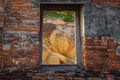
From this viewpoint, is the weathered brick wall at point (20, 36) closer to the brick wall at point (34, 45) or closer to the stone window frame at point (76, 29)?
the brick wall at point (34, 45)

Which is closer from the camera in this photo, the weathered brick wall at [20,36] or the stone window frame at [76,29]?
the weathered brick wall at [20,36]

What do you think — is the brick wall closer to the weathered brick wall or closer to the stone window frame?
the weathered brick wall

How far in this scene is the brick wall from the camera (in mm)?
5469

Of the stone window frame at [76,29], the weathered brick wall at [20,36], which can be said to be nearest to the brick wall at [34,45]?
the weathered brick wall at [20,36]

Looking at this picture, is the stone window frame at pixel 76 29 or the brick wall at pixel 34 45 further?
the stone window frame at pixel 76 29

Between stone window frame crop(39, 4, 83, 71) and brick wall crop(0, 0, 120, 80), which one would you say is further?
stone window frame crop(39, 4, 83, 71)

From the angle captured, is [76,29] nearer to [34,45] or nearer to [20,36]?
[34,45]

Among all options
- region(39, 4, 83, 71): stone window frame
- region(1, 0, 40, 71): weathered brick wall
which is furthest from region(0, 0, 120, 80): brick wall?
region(39, 4, 83, 71): stone window frame

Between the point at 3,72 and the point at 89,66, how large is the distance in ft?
5.86

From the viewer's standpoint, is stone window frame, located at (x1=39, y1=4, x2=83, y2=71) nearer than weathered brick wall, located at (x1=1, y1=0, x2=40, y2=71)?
No

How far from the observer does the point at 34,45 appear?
18.1 feet

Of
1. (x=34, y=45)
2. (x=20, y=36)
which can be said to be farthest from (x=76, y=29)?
(x=20, y=36)

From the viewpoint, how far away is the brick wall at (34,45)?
17.9 ft

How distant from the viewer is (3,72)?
542 centimetres
